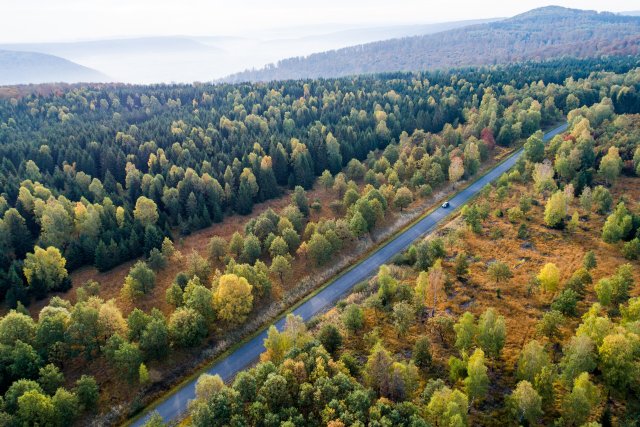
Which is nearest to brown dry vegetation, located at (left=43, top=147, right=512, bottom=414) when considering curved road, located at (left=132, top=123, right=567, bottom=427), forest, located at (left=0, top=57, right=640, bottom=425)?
forest, located at (left=0, top=57, right=640, bottom=425)

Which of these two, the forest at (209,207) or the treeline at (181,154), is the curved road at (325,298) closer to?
the forest at (209,207)

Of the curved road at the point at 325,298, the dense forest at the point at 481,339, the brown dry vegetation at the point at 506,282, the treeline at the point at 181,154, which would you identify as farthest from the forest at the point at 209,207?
the brown dry vegetation at the point at 506,282

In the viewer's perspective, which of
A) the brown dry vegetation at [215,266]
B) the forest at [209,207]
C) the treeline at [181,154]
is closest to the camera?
the forest at [209,207]

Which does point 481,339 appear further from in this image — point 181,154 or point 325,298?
point 181,154

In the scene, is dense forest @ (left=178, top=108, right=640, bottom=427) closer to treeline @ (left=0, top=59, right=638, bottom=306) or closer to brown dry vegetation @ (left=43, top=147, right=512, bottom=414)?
A: brown dry vegetation @ (left=43, top=147, right=512, bottom=414)

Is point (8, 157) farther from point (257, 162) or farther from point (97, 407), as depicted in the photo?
point (97, 407)

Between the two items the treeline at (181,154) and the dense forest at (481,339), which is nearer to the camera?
the dense forest at (481,339)

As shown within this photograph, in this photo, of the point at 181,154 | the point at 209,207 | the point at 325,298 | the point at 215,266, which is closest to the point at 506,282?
the point at 325,298
